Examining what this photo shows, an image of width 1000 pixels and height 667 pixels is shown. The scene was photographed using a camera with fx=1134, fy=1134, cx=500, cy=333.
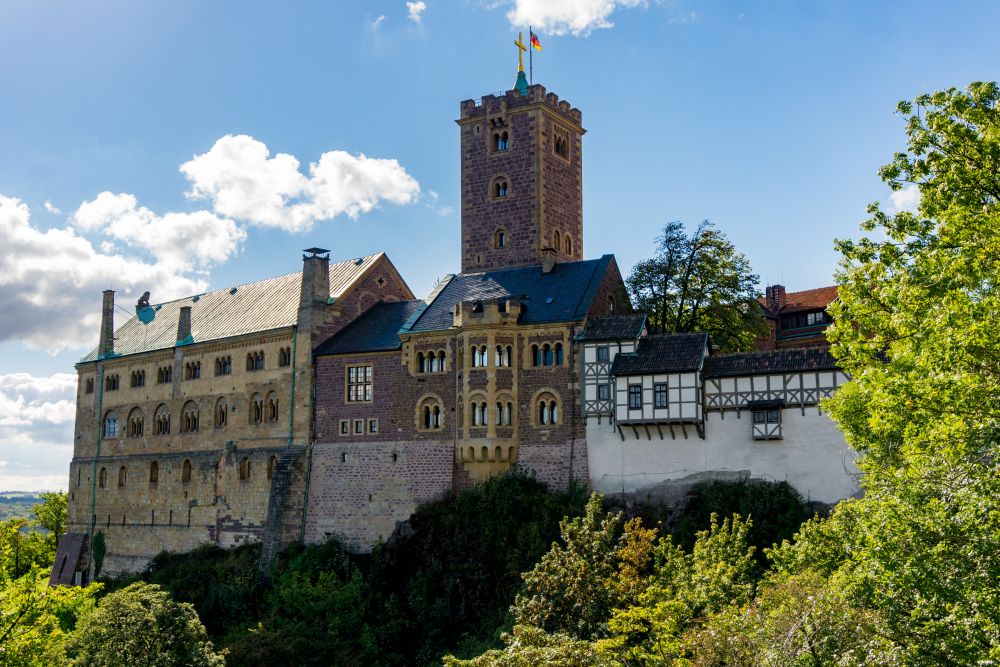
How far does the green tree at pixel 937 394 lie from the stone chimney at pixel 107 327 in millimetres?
52121

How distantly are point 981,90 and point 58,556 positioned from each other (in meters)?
58.0

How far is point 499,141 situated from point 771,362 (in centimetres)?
1953

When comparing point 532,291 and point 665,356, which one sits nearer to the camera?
point 665,356

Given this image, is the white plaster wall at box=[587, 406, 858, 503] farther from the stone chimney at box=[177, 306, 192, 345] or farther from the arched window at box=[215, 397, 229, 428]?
the stone chimney at box=[177, 306, 192, 345]

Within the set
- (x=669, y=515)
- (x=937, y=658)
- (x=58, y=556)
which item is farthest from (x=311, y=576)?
(x=937, y=658)

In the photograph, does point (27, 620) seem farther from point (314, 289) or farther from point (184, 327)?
point (184, 327)

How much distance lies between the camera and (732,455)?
42.7m

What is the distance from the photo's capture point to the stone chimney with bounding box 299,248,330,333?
55.2 m

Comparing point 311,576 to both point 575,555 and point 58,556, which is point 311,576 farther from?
point 58,556

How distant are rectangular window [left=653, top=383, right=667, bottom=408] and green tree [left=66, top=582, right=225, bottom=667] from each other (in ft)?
60.8

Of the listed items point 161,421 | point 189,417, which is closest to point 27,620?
point 189,417

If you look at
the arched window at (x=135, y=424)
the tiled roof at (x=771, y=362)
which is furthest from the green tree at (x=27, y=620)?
the arched window at (x=135, y=424)

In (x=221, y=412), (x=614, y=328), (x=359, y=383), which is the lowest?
(x=221, y=412)

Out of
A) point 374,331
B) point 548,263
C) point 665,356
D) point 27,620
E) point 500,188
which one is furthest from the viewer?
point 500,188
